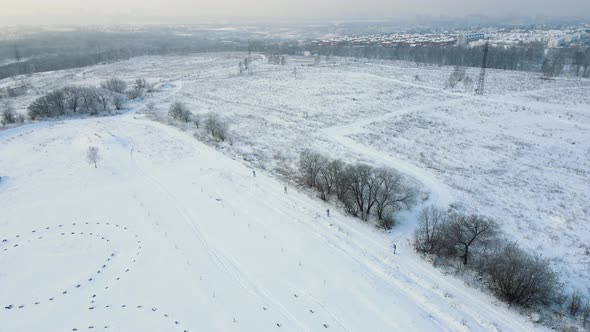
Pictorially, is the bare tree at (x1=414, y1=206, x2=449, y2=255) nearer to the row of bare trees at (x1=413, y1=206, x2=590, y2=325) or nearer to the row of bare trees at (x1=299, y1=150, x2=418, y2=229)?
the row of bare trees at (x1=413, y1=206, x2=590, y2=325)

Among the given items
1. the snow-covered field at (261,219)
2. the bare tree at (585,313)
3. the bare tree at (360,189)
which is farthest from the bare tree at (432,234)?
the bare tree at (585,313)

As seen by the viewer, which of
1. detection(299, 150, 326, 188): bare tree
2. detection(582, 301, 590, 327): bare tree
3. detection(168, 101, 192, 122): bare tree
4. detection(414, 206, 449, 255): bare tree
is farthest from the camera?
detection(168, 101, 192, 122): bare tree

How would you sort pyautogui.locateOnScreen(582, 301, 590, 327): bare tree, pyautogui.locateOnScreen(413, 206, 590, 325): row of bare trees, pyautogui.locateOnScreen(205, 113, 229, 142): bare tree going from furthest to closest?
pyautogui.locateOnScreen(205, 113, 229, 142): bare tree < pyautogui.locateOnScreen(413, 206, 590, 325): row of bare trees < pyautogui.locateOnScreen(582, 301, 590, 327): bare tree

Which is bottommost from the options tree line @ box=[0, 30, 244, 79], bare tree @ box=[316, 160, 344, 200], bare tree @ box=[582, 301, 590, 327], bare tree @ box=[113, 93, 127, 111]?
bare tree @ box=[582, 301, 590, 327]

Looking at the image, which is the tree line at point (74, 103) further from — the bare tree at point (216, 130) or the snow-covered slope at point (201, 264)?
the snow-covered slope at point (201, 264)

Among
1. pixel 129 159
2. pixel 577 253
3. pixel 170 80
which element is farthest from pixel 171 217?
pixel 170 80

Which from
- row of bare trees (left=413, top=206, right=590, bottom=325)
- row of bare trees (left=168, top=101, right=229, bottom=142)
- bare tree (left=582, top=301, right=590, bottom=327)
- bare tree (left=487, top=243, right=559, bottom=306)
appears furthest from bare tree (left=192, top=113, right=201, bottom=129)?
bare tree (left=582, top=301, right=590, bottom=327)

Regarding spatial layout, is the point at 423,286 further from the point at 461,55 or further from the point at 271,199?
the point at 461,55
